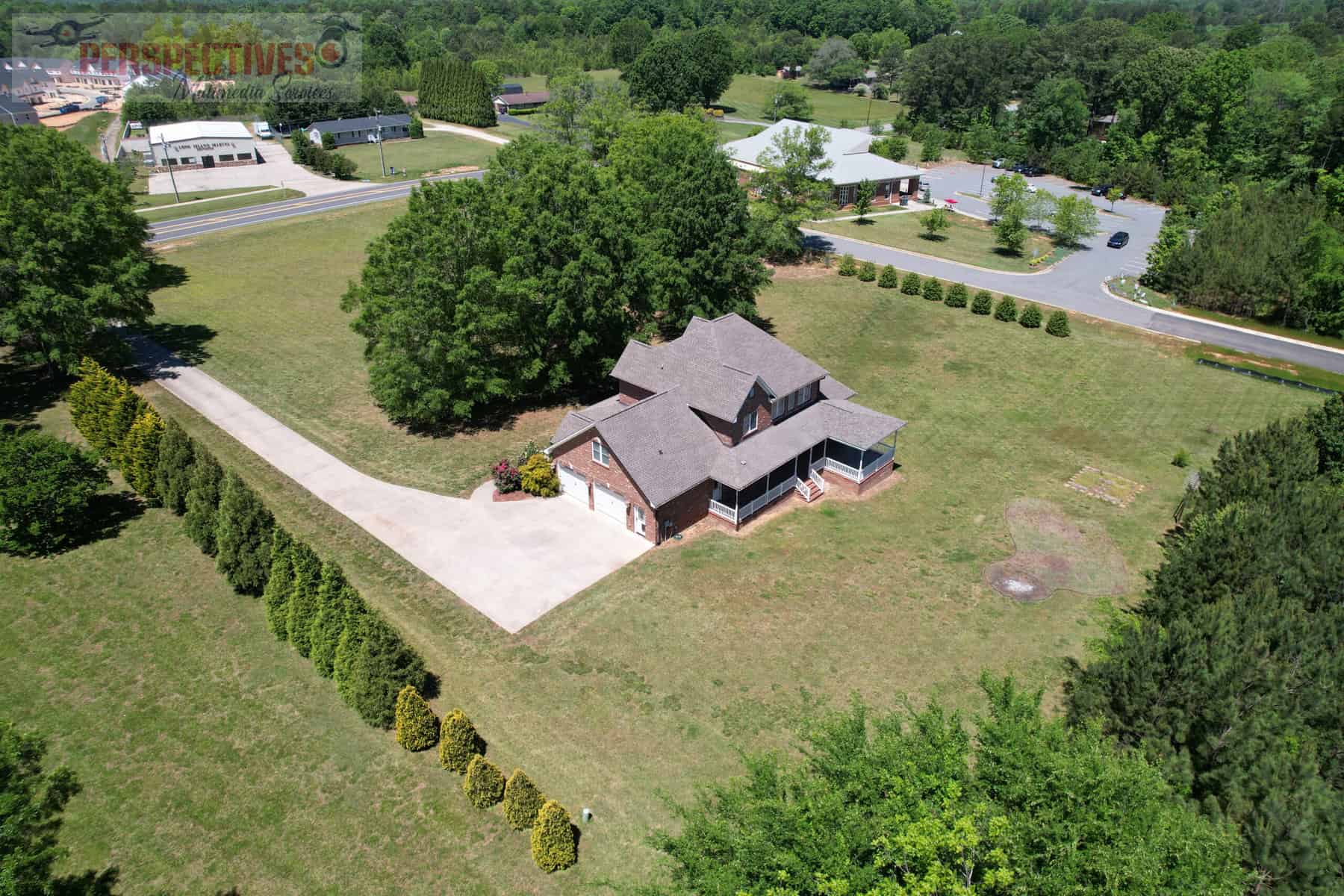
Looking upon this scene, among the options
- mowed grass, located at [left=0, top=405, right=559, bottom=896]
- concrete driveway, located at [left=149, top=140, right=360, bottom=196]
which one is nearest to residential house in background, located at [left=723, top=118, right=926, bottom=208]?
concrete driveway, located at [left=149, top=140, right=360, bottom=196]

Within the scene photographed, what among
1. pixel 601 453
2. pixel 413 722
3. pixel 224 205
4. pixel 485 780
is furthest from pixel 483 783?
pixel 224 205

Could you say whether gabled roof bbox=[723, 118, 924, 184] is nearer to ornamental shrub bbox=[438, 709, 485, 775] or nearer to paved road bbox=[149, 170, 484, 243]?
paved road bbox=[149, 170, 484, 243]

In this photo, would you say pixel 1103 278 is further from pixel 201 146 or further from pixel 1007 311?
pixel 201 146

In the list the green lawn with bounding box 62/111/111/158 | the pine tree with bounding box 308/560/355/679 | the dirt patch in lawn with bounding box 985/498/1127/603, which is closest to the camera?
the pine tree with bounding box 308/560/355/679

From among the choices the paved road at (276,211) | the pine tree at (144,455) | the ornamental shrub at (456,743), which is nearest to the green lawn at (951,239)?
the paved road at (276,211)

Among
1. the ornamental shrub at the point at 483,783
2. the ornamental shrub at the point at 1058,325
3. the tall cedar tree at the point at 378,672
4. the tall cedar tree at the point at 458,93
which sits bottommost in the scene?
the ornamental shrub at the point at 483,783

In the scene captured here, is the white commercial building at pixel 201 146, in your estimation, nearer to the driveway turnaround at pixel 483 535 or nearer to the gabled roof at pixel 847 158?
the gabled roof at pixel 847 158
